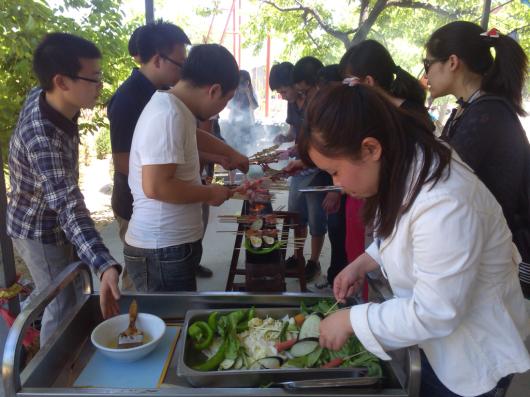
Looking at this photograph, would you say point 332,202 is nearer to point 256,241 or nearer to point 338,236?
point 338,236

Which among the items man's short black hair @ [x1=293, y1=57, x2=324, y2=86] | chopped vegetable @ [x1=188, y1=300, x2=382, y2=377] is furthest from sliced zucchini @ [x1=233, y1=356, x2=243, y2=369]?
man's short black hair @ [x1=293, y1=57, x2=324, y2=86]

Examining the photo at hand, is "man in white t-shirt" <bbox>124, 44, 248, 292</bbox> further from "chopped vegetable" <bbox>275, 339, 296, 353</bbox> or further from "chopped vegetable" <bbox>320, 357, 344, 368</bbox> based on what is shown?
"chopped vegetable" <bbox>320, 357, 344, 368</bbox>

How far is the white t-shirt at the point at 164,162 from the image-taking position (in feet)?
5.34

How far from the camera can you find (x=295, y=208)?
13.1 ft

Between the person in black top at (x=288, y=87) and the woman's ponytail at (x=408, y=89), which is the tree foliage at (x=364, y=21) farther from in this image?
the woman's ponytail at (x=408, y=89)

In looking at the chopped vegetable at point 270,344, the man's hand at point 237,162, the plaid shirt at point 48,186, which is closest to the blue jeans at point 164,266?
the plaid shirt at point 48,186

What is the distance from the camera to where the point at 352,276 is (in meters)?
1.43

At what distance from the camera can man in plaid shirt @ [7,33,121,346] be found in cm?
165

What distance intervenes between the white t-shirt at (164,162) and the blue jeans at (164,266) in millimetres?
32

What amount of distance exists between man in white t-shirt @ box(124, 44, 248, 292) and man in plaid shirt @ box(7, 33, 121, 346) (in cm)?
27

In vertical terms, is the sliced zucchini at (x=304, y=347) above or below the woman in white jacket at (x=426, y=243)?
below

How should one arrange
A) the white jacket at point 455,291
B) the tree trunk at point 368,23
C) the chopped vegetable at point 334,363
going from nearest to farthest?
the white jacket at point 455,291 < the chopped vegetable at point 334,363 < the tree trunk at point 368,23

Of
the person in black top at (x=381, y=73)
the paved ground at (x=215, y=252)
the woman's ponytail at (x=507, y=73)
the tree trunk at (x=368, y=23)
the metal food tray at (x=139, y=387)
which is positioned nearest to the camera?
the metal food tray at (x=139, y=387)

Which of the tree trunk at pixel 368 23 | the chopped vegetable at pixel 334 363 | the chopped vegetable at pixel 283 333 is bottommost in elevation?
the chopped vegetable at pixel 334 363
